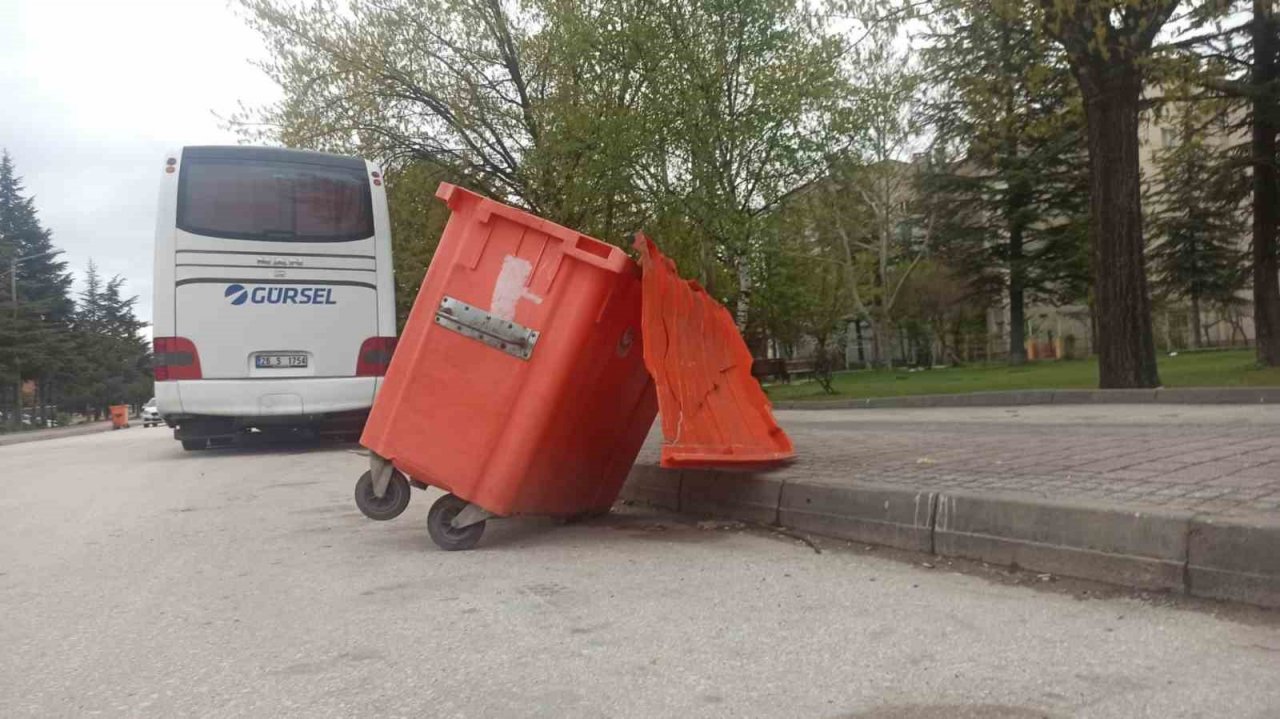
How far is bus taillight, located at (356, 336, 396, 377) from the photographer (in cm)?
1303

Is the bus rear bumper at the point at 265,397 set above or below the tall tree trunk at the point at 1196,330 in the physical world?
below

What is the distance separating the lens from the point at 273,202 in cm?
1272

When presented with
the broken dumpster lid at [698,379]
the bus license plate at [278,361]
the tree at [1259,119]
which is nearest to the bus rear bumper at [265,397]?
the bus license plate at [278,361]

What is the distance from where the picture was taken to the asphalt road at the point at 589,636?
10.6 feet

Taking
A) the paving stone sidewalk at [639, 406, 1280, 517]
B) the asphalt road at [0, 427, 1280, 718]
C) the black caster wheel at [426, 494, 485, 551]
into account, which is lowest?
the asphalt road at [0, 427, 1280, 718]

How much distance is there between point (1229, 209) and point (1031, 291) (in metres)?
13.3

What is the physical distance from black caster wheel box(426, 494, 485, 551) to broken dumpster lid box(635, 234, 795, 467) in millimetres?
1216

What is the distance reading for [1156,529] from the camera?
4.25 m

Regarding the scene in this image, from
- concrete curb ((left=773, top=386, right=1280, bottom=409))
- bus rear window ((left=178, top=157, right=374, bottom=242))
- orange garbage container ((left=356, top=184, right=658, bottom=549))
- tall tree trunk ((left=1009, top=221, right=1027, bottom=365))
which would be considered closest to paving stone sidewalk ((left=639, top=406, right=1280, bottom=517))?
orange garbage container ((left=356, top=184, right=658, bottom=549))

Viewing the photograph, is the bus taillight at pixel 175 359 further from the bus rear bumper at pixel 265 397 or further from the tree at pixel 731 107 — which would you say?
the tree at pixel 731 107

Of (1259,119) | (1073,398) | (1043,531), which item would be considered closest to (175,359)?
(1043,531)

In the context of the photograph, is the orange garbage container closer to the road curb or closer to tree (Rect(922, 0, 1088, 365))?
the road curb

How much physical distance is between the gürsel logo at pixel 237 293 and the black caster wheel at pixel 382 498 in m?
7.26

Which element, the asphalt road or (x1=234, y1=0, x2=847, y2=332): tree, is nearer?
the asphalt road
